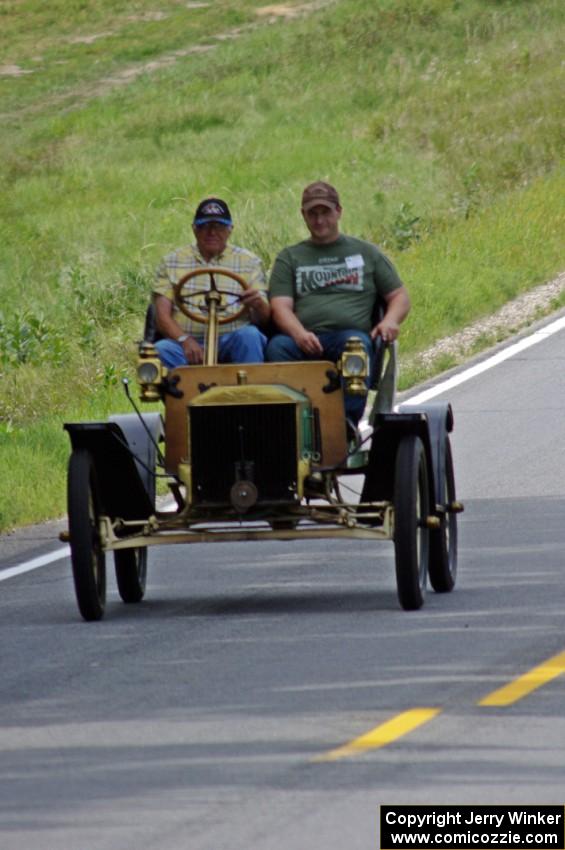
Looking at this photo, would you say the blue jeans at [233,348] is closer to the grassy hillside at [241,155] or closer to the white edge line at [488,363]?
the grassy hillside at [241,155]

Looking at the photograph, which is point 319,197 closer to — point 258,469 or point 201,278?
point 201,278

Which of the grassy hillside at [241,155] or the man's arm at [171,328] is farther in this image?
the grassy hillside at [241,155]

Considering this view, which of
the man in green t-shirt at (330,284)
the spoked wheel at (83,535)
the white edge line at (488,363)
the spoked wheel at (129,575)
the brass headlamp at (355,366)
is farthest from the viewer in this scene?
the white edge line at (488,363)

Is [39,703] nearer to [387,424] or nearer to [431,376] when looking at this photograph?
[387,424]

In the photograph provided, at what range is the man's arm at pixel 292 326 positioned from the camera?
34.4 ft

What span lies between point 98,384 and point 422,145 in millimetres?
18747

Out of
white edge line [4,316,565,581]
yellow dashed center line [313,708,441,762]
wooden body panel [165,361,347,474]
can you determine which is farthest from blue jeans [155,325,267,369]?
white edge line [4,316,565,581]

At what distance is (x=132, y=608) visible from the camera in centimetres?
1048

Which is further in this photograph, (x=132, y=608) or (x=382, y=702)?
(x=132, y=608)

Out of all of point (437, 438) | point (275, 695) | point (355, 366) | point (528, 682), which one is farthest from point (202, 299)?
point (528, 682)

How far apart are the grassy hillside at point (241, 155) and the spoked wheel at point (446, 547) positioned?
12.3ft

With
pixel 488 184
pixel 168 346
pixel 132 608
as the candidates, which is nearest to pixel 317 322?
pixel 168 346

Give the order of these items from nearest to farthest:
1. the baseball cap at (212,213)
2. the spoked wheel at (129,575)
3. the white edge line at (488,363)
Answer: the spoked wheel at (129,575), the baseball cap at (212,213), the white edge line at (488,363)

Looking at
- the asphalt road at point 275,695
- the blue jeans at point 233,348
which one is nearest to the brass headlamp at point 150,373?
the blue jeans at point 233,348
